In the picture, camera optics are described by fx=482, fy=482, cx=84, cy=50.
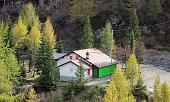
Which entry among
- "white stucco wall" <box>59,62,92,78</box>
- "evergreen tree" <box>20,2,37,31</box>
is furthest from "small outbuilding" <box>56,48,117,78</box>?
"evergreen tree" <box>20,2,37,31</box>

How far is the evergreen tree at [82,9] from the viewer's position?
89.2 meters

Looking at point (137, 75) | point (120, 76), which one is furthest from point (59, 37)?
point (120, 76)

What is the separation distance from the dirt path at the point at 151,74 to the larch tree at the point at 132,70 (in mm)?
3113

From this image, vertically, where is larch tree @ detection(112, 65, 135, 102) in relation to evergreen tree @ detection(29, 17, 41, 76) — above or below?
below

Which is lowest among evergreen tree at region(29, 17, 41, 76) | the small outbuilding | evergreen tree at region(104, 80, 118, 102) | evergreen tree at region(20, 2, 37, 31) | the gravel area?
evergreen tree at region(104, 80, 118, 102)

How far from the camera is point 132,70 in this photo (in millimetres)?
60469

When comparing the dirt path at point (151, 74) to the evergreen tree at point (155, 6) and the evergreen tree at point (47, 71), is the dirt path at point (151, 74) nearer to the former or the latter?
the evergreen tree at point (47, 71)

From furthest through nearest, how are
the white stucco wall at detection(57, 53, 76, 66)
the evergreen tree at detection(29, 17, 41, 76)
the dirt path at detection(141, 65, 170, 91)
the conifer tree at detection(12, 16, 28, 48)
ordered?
the conifer tree at detection(12, 16, 28, 48)
the white stucco wall at detection(57, 53, 76, 66)
the evergreen tree at detection(29, 17, 41, 76)
the dirt path at detection(141, 65, 170, 91)

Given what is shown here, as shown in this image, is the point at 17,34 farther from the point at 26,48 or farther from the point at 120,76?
the point at 120,76

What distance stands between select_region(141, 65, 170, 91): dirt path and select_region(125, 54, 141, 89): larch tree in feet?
10.2

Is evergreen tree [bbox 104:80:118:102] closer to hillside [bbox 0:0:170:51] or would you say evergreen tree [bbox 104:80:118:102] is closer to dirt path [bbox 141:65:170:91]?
dirt path [bbox 141:65:170:91]

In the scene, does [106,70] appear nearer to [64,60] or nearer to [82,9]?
[64,60]

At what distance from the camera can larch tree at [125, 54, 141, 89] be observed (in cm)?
5997

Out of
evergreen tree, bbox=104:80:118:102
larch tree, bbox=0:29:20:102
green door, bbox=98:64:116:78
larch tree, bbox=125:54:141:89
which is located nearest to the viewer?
evergreen tree, bbox=104:80:118:102
